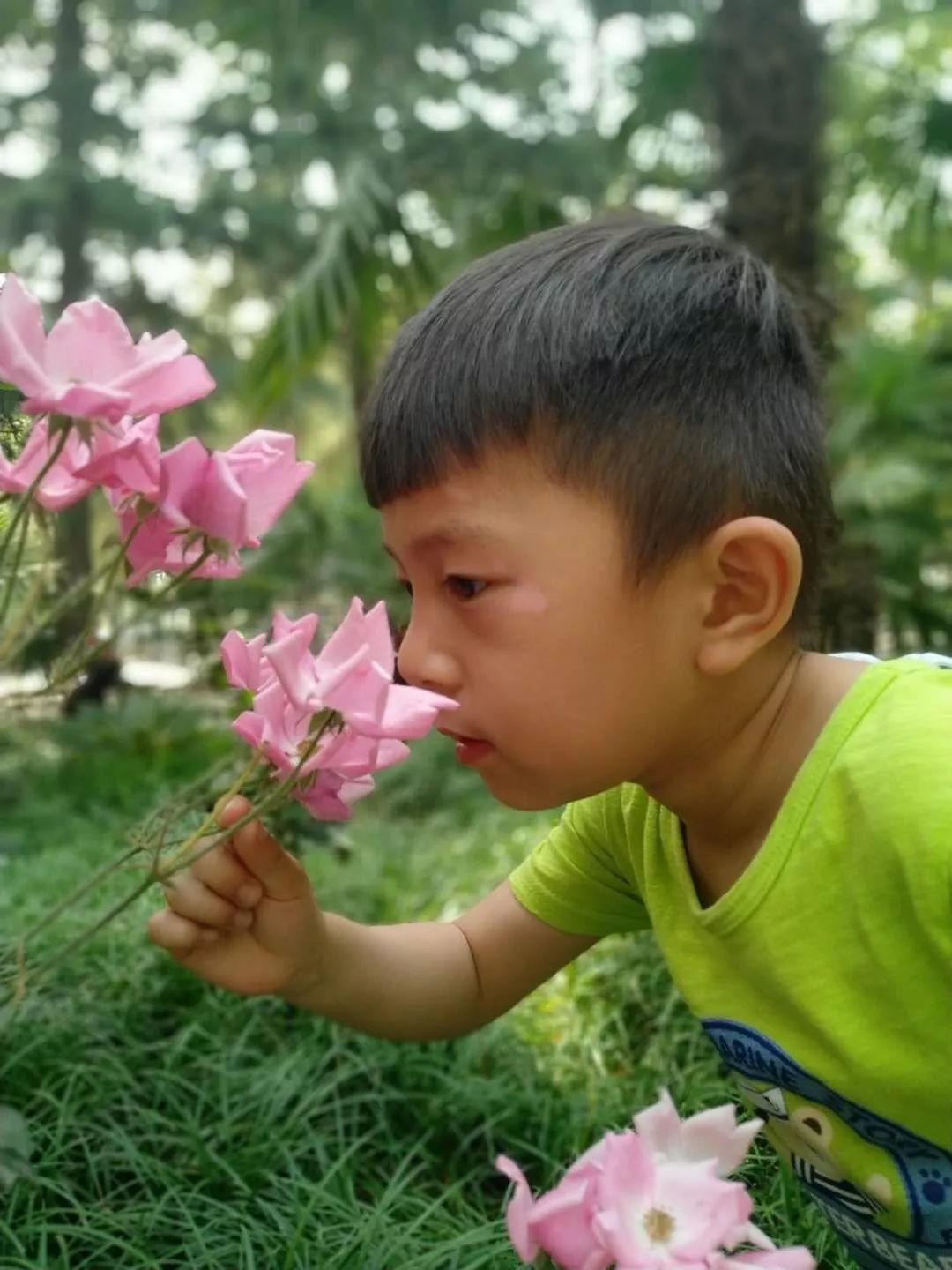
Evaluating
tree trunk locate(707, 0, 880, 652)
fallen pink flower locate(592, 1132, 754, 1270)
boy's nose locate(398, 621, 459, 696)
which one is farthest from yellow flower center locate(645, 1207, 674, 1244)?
tree trunk locate(707, 0, 880, 652)

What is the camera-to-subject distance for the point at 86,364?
736mm

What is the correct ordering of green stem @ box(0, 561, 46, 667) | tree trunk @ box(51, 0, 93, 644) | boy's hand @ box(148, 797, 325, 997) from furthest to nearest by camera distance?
tree trunk @ box(51, 0, 93, 644), boy's hand @ box(148, 797, 325, 997), green stem @ box(0, 561, 46, 667)

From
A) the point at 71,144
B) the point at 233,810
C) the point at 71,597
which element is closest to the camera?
the point at 71,597

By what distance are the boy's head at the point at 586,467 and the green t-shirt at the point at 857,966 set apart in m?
0.14

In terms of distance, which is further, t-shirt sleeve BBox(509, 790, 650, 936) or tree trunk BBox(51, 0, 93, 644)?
tree trunk BBox(51, 0, 93, 644)

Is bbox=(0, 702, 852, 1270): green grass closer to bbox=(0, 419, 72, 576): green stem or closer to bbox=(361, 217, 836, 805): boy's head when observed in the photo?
bbox=(0, 419, 72, 576): green stem

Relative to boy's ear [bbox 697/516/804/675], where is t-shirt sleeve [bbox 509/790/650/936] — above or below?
below

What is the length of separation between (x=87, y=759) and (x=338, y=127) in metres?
6.57

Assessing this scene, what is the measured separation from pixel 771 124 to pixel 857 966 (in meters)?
Answer: 4.23

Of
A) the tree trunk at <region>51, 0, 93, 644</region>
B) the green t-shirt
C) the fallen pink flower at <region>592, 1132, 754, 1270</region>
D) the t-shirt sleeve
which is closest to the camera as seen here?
the fallen pink flower at <region>592, 1132, 754, 1270</region>

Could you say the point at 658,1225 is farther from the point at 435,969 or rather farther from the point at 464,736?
the point at 435,969

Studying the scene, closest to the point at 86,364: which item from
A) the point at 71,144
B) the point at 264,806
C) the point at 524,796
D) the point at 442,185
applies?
the point at 264,806

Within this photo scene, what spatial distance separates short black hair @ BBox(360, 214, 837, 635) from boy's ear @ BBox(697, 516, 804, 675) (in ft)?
0.09

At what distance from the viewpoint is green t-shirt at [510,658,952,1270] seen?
975mm
